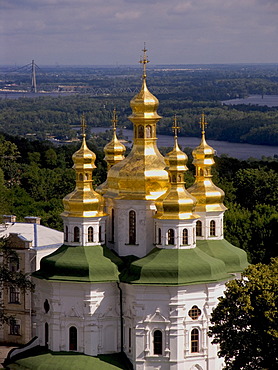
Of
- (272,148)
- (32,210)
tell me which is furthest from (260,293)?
(272,148)

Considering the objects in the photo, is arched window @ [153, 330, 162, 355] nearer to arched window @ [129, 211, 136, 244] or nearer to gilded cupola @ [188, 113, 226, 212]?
arched window @ [129, 211, 136, 244]

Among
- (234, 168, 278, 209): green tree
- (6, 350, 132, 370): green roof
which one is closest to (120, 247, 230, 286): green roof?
(6, 350, 132, 370): green roof

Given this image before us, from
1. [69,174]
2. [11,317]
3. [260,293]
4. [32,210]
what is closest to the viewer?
[260,293]

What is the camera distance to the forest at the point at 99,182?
164 ft

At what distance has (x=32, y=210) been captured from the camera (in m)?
61.6

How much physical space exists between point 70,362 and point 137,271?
3.32 m

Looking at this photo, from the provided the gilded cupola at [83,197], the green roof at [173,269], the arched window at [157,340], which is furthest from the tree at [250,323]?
the gilded cupola at [83,197]

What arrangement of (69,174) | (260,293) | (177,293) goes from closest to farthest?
(260,293) < (177,293) < (69,174)

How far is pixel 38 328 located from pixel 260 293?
8305 millimetres

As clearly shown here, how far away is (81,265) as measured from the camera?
3634cm

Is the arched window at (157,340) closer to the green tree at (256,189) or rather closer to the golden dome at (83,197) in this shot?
the golden dome at (83,197)

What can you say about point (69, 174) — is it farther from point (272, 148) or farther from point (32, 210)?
point (272, 148)

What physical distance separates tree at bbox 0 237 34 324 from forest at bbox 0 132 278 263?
103 inches

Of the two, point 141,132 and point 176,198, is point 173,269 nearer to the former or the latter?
point 176,198
